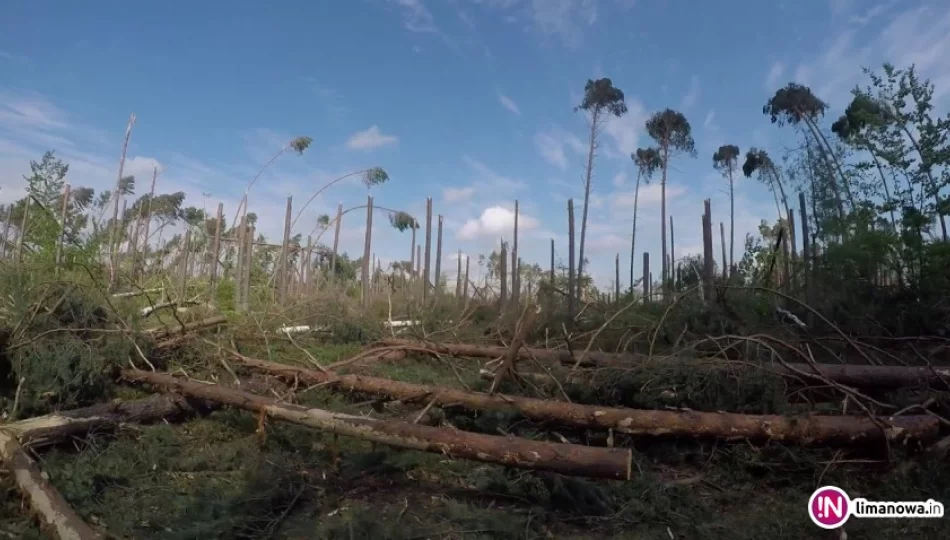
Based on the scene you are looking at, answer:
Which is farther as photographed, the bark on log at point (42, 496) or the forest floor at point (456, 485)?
the forest floor at point (456, 485)

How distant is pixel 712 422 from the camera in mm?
4301

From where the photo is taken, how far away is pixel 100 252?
7.67 metres

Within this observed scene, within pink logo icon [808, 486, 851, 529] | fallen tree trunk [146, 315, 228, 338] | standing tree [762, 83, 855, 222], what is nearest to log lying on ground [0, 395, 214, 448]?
fallen tree trunk [146, 315, 228, 338]

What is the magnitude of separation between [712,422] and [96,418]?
4.62 m

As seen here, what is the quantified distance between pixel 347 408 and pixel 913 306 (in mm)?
7289

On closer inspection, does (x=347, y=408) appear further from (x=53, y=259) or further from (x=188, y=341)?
(x=53, y=259)

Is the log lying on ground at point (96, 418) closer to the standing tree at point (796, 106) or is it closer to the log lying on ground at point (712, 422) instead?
the log lying on ground at point (712, 422)

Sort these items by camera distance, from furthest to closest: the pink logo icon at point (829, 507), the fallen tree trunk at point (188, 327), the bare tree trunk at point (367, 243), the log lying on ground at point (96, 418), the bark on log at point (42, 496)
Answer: the bare tree trunk at point (367, 243), the fallen tree trunk at point (188, 327), the log lying on ground at point (96, 418), the pink logo icon at point (829, 507), the bark on log at point (42, 496)

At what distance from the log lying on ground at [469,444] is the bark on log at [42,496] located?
4.63 feet

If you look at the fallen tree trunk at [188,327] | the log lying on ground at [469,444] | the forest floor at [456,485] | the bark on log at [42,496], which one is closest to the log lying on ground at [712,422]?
the forest floor at [456,485]

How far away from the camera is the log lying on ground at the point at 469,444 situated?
3539mm

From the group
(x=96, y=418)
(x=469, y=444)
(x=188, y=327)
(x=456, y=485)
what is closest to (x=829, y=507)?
(x=469, y=444)
